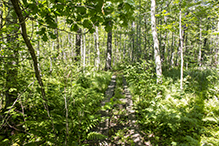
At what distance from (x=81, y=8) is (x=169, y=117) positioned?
3.33 metres

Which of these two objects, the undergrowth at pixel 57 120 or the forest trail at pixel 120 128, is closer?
the undergrowth at pixel 57 120

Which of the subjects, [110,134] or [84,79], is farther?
[84,79]

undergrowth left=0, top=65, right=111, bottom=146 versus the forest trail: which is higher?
undergrowth left=0, top=65, right=111, bottom=146

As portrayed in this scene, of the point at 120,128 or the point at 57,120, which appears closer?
the point at 57,120

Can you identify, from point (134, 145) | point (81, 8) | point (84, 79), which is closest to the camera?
point (81, 8)

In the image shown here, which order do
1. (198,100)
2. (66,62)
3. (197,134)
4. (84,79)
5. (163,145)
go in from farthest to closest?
(84,79) → (198,100) → (197,134) → (163,145) → (66,62)

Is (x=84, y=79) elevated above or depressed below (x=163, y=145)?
above

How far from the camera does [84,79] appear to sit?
6312mm

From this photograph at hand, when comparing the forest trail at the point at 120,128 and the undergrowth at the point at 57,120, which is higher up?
the undergrowth at the point at 57,120

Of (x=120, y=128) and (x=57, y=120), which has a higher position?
(x=57, y=120)

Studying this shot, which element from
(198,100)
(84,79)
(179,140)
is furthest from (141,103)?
(84,79)

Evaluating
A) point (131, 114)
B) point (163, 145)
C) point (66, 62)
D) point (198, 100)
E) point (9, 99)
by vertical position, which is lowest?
point (163, 145)

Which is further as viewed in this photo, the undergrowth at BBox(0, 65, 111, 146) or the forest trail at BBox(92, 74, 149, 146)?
the forest trail at BBox(92, 74, 149, 146)

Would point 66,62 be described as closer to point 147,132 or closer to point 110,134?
point 110,134
